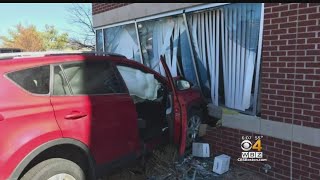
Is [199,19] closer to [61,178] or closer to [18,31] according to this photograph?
[61,178]

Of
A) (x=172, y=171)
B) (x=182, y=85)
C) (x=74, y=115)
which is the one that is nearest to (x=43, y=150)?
(x=74, y=115)

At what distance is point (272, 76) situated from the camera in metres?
5.52

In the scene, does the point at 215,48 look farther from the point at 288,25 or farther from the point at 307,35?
the point at 307,35

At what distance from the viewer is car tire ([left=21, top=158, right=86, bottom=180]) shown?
161 inches

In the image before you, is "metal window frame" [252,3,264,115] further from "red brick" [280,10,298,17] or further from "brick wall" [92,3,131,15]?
"brick wall" [92,3,131,15]

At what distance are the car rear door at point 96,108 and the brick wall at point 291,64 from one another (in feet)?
6.34

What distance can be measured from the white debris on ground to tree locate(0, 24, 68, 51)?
4404 cm

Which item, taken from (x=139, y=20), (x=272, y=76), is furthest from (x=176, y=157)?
(x=139, y=20)

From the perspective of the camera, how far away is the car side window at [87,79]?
4.57 meters

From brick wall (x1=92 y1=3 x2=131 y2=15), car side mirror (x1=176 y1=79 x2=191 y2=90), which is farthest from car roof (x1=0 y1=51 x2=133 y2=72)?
brick wall (x1=92 y1=3 x2=131 y2=15)

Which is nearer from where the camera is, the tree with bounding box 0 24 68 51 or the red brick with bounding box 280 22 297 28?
the red brick with bounding box 280 22 297 28

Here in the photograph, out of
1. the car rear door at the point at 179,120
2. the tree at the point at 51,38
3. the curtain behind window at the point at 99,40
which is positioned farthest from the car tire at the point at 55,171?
the tree at the point at 51,38

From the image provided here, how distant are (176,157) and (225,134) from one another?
939mm

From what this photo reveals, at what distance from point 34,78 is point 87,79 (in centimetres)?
73
